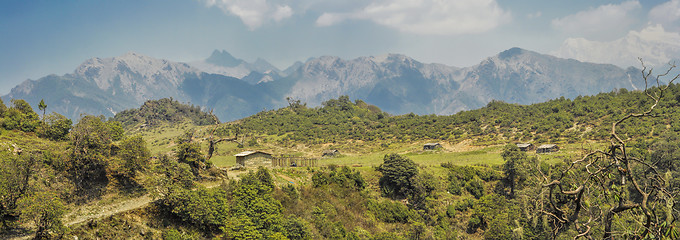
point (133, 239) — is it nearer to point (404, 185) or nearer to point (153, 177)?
point (153, 177)

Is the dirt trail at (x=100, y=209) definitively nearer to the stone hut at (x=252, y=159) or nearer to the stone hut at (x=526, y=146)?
the stone hut at (x=252, y=159)

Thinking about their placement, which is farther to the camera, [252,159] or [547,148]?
[547,148]

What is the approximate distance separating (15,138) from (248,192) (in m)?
19.1

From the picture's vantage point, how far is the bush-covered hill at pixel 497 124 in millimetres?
79812

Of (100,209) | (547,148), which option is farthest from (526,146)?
(100,209)

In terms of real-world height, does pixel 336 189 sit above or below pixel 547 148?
below

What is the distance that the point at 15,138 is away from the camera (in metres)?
28.1

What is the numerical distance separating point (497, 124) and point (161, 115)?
5212 inches

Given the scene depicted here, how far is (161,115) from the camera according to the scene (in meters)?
149

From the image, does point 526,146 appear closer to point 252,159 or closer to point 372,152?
point 372,152

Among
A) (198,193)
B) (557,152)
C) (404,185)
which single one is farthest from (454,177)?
(198,193)


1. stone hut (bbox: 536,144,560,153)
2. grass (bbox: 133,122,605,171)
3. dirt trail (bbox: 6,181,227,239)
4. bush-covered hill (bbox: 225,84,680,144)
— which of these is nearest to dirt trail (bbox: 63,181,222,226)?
dirt trail (bbox: 6,181,227,239)

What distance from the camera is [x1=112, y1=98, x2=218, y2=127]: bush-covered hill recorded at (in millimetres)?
147250

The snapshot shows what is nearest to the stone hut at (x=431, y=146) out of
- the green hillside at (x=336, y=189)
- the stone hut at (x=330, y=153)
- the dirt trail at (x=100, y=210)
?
the green hillside at (x=336, y=189)
